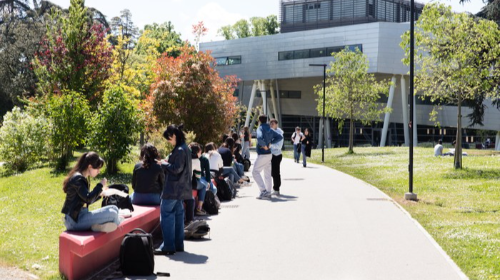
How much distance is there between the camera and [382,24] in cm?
6353

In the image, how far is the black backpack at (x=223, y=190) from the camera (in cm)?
1595

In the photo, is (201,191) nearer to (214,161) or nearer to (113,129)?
(214,161)

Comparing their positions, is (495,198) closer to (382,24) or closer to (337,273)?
(337,273)

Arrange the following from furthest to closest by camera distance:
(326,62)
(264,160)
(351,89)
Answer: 1. (326,62)
2. (351,89)
3. (264,160)

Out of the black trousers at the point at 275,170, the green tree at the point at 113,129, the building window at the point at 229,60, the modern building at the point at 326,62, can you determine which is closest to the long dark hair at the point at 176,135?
the black trousers at the point at 275,170

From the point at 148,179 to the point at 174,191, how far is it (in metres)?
1.33

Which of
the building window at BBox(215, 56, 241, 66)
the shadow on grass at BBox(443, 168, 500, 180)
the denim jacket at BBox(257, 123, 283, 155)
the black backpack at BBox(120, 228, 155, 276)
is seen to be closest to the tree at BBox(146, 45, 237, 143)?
the denim jacket at BBox(257, 123, 283, 155)

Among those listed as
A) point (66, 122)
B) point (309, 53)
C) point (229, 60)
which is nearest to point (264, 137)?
point (66, 122)

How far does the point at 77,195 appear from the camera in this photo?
25.6 feet

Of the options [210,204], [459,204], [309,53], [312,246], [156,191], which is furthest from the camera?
[309,53]

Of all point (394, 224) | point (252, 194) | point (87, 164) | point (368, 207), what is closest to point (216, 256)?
point (87, 164)

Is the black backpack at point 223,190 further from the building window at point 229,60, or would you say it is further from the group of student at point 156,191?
the building window at point 229,60

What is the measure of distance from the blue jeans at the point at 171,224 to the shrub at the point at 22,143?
722 inches

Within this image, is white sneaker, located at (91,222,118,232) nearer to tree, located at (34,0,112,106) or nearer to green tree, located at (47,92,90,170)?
green tree, located at (47,92,90,170)
